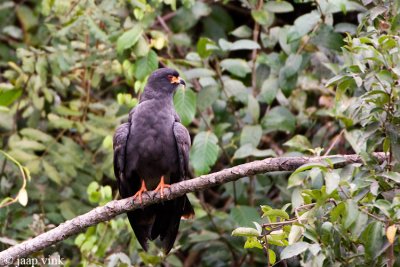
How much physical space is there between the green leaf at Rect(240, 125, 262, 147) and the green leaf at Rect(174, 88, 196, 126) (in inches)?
19.0

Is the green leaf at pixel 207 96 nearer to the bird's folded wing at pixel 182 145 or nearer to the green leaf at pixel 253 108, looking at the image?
the green leaf at pixel 253 108

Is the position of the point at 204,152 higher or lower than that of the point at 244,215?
higher

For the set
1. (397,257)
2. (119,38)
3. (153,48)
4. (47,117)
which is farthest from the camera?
(47,117)

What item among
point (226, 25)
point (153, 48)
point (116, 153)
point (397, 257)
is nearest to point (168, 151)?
point (116, 153)

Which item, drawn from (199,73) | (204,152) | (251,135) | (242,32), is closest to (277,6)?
(242,32)

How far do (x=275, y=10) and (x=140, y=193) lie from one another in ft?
6.96

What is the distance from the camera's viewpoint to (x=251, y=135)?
6008mm

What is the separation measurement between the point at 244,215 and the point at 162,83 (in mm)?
1226

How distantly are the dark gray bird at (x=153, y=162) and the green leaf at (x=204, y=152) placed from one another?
343mm

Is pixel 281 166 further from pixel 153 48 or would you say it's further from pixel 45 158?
pixel 45 158

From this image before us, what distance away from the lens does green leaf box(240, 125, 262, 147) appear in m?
5.96

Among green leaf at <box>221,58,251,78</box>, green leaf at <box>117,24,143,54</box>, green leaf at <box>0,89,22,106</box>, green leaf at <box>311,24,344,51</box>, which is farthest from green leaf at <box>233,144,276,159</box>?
green leaf at <box>0,89,22,106</box>

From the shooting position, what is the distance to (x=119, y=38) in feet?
19.4

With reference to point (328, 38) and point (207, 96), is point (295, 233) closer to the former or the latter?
point (207, 96)
